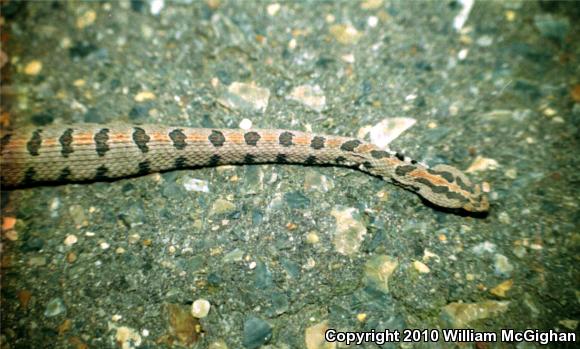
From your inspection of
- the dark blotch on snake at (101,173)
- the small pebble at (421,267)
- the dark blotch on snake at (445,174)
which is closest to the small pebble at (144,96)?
the dark blotch on snake at (101,173)

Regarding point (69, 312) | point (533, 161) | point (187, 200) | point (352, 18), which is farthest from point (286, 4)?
point (69, 312)

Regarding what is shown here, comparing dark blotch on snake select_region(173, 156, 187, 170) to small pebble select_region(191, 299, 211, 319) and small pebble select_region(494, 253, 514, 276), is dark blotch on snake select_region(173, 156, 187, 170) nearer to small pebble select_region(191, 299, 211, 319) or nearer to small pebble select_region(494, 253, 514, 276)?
small pebble select_region(191, 299, 211, 319)

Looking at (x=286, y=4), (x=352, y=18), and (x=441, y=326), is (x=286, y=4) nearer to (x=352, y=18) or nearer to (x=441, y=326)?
(x=352, y=18)

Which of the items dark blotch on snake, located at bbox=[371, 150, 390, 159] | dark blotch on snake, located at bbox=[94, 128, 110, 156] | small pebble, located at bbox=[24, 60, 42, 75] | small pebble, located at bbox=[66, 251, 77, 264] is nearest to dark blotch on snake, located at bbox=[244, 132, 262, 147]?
dark blotch on snake, located at bbox=[371, 150, 390, 159]

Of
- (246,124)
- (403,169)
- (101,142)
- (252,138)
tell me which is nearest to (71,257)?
(101,142)

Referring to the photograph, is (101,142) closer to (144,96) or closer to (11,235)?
(144,96)

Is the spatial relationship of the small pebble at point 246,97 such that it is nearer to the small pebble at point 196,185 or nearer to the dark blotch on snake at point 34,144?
the small pebble at point 196,185
